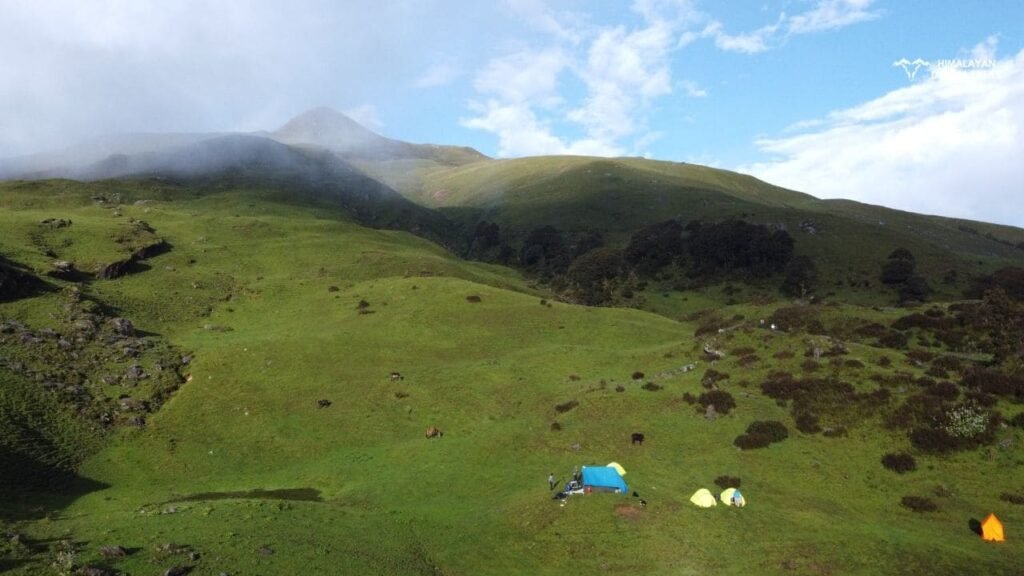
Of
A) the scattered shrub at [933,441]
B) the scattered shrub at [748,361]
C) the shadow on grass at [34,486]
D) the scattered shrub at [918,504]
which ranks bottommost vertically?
the shadow on grass at [34,486]

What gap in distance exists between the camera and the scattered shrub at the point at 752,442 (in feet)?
146

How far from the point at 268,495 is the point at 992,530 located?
147 feet

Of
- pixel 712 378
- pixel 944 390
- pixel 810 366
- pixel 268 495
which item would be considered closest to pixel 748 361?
pixel 712 378

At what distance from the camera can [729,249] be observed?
155 meters

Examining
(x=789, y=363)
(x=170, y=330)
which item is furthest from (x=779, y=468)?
(x=170, y=330)

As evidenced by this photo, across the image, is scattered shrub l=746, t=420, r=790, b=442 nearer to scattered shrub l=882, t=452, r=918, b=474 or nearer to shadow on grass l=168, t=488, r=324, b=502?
scattered shrub l=882, t=452, r=918, b=474

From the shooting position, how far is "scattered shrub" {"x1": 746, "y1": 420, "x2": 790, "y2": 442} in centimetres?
4512

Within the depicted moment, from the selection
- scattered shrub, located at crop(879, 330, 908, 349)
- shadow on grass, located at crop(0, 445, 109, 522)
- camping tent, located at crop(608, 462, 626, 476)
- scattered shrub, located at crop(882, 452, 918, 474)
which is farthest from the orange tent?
shadow on grass, located at crop(0, 445, 109, 522)

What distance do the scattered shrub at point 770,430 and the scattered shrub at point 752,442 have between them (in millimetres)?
303

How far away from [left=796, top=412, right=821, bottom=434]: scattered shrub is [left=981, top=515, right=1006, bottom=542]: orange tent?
12951 mm

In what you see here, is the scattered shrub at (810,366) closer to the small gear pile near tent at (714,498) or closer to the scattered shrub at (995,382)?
the scattered shrub at (995,382)

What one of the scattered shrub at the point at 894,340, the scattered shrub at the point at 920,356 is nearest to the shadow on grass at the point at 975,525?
the scattered shrub at the point at 920,356

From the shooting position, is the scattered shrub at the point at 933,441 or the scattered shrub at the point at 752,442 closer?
the scattered shrub at the point at 933,441

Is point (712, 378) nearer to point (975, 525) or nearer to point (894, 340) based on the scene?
point (975, 525)
